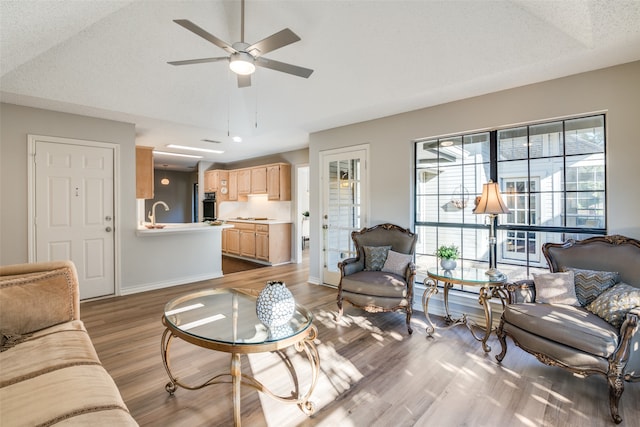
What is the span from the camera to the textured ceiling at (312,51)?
237 centimetres

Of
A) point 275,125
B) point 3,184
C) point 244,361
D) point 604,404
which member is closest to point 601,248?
point 604,404

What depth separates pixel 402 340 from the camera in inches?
116

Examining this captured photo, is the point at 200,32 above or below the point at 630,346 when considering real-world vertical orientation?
above

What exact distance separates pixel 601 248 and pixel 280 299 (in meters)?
2.78

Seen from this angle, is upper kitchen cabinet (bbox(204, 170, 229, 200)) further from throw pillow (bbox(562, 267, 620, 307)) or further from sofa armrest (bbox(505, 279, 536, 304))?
throw pillow (bbox(562, 267, 620, 307))

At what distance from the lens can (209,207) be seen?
8.48 m

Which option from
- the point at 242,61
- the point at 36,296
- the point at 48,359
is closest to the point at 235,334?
the point at 48,359

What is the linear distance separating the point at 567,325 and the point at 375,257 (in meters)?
1.95

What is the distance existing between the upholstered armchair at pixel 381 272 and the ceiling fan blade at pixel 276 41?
7.77 ft

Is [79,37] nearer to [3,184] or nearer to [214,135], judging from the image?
[3,184]

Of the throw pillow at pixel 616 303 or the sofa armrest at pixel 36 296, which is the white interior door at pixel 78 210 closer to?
the sofa armrest at pixel 36 296

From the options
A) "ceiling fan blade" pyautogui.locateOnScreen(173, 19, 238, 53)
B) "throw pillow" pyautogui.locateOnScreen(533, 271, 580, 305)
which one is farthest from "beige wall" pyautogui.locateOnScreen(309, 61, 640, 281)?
"ceiling fan blade" pyautogui.locateOnScreen(173, 19, 238, 53)

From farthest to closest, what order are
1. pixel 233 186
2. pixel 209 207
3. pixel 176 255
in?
pixel 209 207, pixel 233 186, pixel 176 255

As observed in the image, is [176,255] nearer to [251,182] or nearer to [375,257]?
[251,182]
